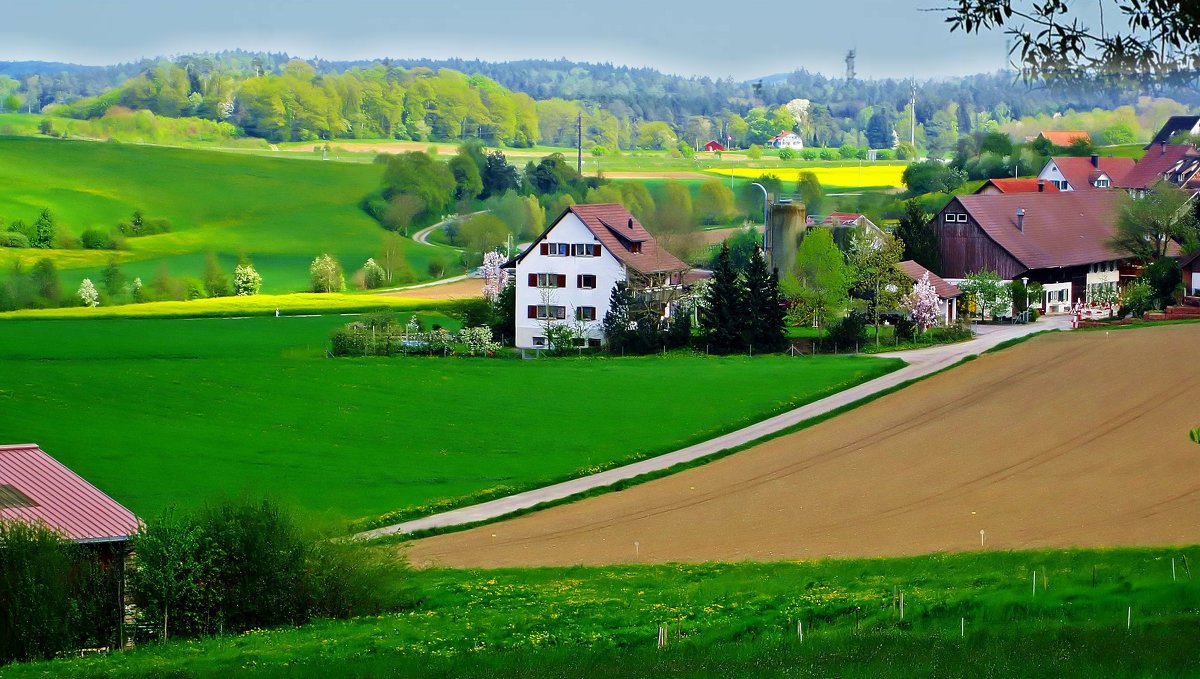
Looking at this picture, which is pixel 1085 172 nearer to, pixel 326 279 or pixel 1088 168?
pixel 1088 168

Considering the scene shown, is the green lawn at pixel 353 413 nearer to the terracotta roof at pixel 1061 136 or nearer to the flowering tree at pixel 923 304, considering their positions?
the flowering tree at pixel 923 304

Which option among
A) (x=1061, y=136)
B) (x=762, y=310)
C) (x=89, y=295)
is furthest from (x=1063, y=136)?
(x=89, y=295)

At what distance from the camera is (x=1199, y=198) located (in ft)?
276

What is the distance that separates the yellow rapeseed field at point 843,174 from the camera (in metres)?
155

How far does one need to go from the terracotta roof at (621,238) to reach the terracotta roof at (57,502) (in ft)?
148

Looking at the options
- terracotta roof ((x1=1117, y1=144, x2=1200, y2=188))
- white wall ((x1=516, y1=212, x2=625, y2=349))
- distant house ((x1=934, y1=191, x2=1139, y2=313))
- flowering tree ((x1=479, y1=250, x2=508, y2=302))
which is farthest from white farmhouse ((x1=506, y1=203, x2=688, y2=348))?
terracotta roof ((x1=1117, y1=144, x2=1200, y2=188))

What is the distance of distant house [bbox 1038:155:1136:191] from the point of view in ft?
370

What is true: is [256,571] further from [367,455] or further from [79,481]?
[367,455]

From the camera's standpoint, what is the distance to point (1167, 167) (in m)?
111

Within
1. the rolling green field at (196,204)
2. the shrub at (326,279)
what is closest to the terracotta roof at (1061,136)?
the rolling green field at (196,204)

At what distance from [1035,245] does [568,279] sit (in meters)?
27.2

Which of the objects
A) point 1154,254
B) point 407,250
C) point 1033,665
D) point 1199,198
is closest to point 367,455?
point 1033,665

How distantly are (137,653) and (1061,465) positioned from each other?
24130 mm

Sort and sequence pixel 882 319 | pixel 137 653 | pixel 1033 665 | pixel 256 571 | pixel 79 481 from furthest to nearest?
pixel 882 319 → pixel 79 481 → pixel 256 571 → pixel 137 653 → pixel 1033 665
